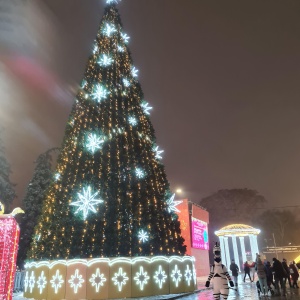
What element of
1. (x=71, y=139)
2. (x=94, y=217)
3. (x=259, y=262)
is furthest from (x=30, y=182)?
(x=259, y=262)

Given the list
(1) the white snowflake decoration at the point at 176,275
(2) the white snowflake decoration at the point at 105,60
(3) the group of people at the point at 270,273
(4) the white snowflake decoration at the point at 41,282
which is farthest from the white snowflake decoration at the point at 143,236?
(2) the white snowflake decoration at the point at 105,60

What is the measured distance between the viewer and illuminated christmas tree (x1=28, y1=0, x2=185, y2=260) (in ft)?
44.1

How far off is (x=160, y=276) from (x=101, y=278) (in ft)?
8.41

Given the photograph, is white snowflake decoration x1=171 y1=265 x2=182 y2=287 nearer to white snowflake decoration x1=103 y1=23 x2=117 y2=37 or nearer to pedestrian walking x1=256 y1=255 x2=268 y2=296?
pedestrian walking x1=256 y1=255 x2=268 y2=296

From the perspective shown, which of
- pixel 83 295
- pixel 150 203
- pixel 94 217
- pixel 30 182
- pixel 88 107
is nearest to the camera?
pixel 83 295

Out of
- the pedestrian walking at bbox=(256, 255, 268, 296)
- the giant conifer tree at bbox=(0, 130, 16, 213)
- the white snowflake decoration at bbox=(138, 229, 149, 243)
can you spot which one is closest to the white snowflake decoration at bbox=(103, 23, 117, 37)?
the white snowflake decoration at bbox=(138, 229, 149, 243)

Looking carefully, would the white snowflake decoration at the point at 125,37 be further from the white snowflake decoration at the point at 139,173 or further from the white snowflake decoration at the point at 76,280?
the white snowflake decoration at the point at 76,280

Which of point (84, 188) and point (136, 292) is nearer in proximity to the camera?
point (136, 292)

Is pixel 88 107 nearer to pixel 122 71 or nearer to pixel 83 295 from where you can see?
pixel 122 71

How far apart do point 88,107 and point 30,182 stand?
19.1 meters

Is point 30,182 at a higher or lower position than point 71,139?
higher

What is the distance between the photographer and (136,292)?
1290 cm

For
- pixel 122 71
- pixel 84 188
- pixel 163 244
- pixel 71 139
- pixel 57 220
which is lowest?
pixel 163 244

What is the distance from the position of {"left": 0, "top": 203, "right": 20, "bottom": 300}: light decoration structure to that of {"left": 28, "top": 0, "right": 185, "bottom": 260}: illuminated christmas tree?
16.7 feet
